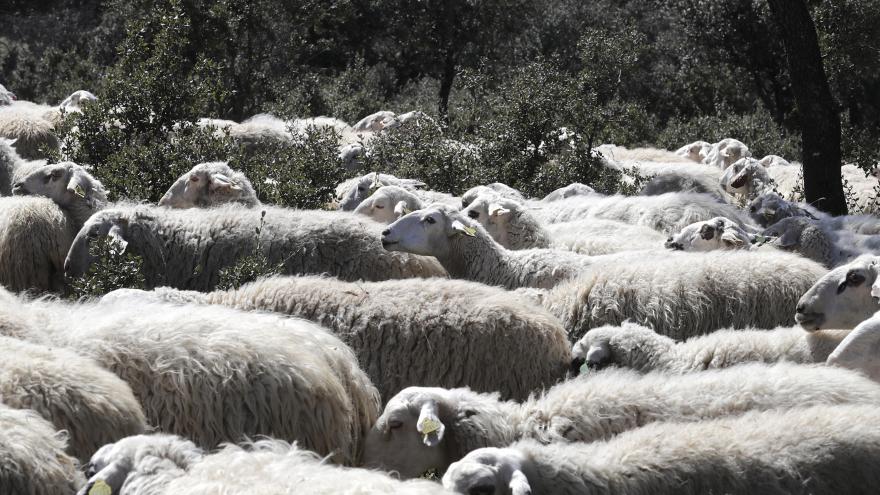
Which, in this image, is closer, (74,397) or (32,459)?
(32,459)

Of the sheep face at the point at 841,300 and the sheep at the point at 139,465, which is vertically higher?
the sheep face at the point at 841,300

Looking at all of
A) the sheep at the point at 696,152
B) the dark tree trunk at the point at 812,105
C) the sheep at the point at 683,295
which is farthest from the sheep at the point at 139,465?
the sheep at the point at 696,152

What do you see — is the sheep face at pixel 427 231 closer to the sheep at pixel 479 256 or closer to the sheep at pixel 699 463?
the sheep at pixel 479 256

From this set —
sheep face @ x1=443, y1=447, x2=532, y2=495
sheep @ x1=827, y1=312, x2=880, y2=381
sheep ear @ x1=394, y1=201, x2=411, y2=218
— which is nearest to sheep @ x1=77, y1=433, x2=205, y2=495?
sheep face @ x1=443, y1=447, x2=532, y2=495

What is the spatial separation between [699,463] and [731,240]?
14.7 ft

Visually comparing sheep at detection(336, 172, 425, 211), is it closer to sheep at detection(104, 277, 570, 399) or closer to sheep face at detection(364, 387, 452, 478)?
sheep at detection(104, 277, 570, 399)

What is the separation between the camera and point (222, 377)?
16.8 ft

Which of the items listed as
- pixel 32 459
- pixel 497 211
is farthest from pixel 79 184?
pixel 32 459

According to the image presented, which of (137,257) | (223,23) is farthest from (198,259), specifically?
(223,23)

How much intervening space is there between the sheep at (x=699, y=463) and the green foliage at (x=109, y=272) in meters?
3.95

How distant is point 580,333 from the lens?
23.7 feet

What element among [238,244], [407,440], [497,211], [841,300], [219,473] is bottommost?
[407,440]

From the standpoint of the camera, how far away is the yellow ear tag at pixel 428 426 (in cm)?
504

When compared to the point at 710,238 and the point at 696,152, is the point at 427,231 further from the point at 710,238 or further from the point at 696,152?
the point at 696,152
